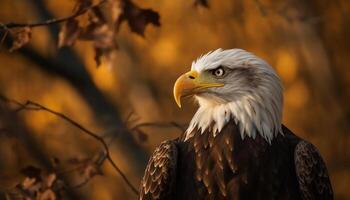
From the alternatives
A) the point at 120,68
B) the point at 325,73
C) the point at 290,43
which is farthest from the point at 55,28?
the point at 290,43

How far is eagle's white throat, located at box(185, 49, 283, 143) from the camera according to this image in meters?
7.05

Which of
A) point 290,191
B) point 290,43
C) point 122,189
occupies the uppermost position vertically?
point 290,191

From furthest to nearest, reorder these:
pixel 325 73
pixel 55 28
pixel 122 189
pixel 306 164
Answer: pixel 122 189, pixel 325 73, pixel 55 28, pixel 306 164

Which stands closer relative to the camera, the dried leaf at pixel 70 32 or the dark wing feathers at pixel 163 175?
the dark wing feathers at pixel 163 175

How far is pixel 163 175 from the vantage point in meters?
6.96

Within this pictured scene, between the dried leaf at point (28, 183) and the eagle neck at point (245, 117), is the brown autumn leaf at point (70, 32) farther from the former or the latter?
the eagle neck at point (245, 117)

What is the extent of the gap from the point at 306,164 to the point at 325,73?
6365mm

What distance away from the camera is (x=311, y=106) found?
621 inches

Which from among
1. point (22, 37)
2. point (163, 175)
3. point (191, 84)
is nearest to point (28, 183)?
point (22, 37)

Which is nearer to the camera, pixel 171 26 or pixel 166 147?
pixel 166 147

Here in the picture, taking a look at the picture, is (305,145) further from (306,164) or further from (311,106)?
(311,106)

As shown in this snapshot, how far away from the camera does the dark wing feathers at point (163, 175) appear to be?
696 cm

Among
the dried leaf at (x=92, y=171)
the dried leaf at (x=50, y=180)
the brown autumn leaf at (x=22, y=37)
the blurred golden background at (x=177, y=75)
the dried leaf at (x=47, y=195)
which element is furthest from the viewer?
the blurred golden background at (x=177, y=75)

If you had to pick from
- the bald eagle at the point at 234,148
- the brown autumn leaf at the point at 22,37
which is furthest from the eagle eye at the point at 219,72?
the brown autumn leaf at the point at 22,37
